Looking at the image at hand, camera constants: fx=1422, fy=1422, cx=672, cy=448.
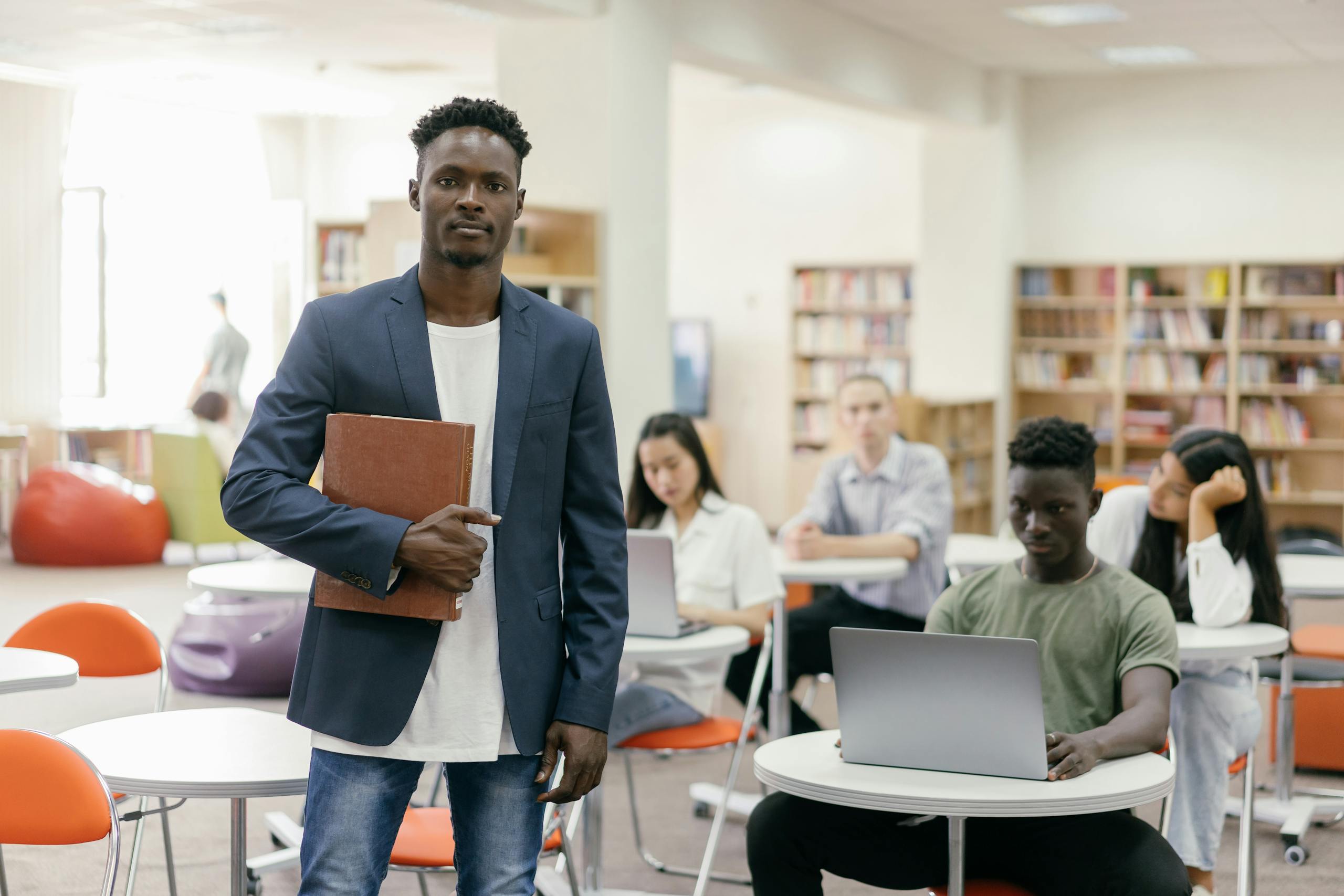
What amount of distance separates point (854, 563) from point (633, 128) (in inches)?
105

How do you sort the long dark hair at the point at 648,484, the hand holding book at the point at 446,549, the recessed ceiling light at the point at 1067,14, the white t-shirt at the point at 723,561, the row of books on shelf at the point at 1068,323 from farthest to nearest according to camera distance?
the row of books on shelf at the point at 1068,323
the recessed ceiling light at the point at 1067,14
the long dark hair at the point at 648,484
the white t-shirt at the point at 723,561
the hand holding book at the point at 446,549

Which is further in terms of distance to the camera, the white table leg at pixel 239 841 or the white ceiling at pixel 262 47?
the white ceiling at pixel 262 47

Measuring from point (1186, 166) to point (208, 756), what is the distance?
9413 mm

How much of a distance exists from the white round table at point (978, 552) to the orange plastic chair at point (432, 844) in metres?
2.18

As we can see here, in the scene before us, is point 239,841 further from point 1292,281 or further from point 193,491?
point 1292,281

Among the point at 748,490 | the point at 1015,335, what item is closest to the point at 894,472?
the point at 1015,335

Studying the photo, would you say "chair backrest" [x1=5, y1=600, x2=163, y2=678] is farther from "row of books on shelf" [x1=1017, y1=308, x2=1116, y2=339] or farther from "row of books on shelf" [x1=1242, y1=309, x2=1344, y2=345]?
"row of books on shelf" [x1=1242, y1=309, x2=1344, y2=345]

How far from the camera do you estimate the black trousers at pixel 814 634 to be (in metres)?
4.43

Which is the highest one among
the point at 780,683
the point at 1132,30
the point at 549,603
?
the point at 1132,30

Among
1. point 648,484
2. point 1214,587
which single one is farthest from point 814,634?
point 1214,587

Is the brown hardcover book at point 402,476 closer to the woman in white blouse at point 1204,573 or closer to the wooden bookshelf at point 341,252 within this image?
the woman in white blouse at point 1204,573

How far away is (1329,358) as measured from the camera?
962cm

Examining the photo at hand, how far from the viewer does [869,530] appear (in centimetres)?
471

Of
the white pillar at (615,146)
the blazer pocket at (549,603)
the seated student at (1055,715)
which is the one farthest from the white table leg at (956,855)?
the white pillar at (615,146)
